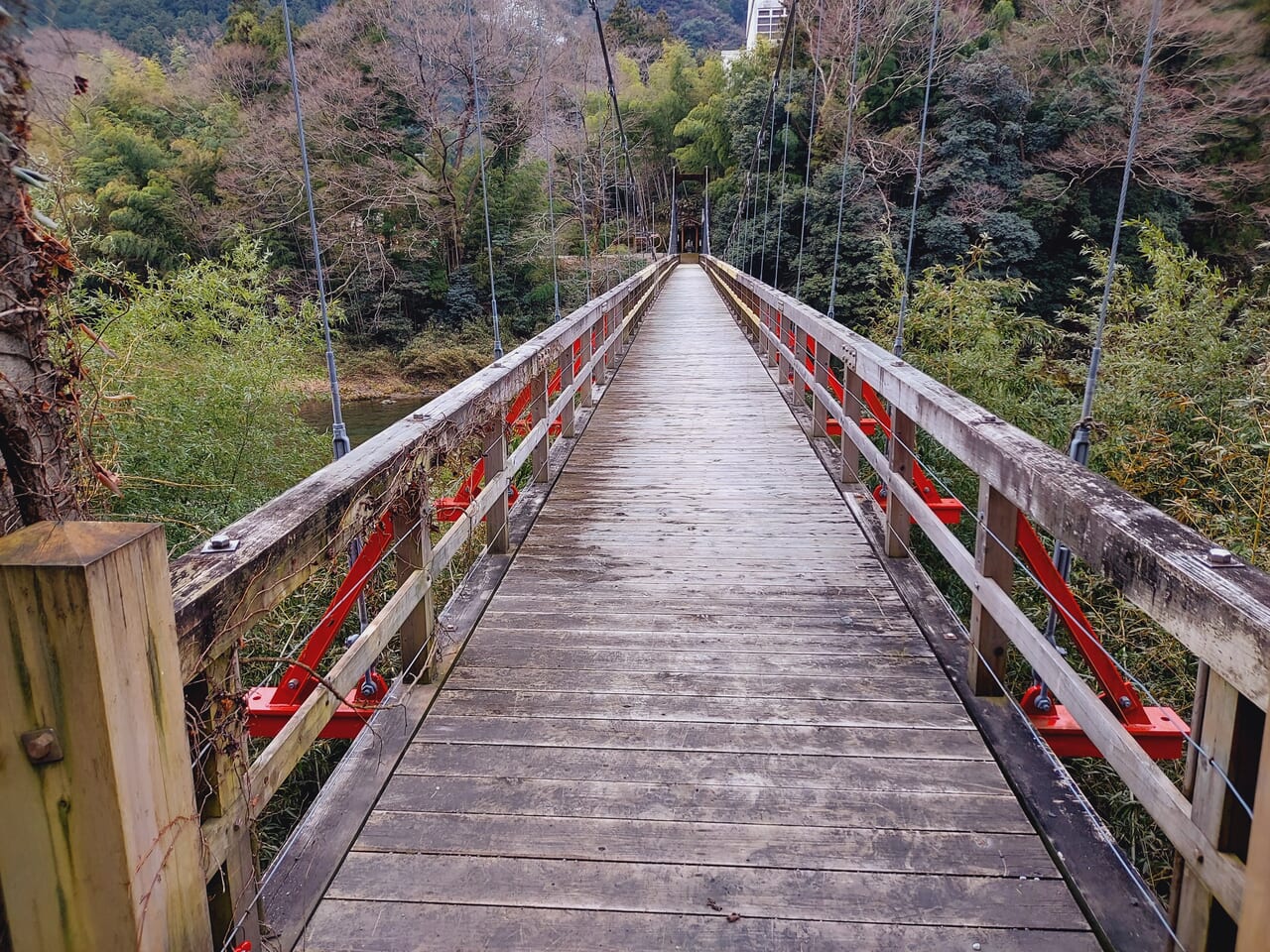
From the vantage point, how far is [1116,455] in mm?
4516

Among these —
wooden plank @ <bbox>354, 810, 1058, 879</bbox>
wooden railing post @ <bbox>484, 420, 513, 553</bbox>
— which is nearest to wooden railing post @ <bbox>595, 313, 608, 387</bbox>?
wooden railing post @ <bbox>484, 420, 513, 553</bbox>

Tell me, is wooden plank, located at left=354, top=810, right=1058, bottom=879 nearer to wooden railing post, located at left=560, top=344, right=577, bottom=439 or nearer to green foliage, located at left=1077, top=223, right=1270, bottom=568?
green foliage, located at left=1077, top=223, right=1270, bottom=568

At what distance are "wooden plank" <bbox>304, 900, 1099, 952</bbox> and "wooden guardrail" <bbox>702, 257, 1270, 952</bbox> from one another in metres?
0.27

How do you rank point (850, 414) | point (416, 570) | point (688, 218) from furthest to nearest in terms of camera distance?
point (688, 218) → point (850, 414) → point (416, 570)

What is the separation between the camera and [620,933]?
3.92 ft

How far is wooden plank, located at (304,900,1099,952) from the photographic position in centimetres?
117

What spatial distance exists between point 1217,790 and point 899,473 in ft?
5.40

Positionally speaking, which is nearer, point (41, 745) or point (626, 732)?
point (41, 745)

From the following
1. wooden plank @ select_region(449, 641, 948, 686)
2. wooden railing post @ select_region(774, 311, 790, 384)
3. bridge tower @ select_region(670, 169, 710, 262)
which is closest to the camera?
wooden plank @ select_region(449, 641, 948, 686)

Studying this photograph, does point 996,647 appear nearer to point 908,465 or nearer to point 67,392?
point 908,465

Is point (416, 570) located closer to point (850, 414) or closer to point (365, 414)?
point (850, 414)

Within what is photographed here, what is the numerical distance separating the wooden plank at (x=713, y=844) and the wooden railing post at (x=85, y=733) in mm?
615

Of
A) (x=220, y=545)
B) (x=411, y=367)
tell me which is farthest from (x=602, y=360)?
(x=411, y=367)

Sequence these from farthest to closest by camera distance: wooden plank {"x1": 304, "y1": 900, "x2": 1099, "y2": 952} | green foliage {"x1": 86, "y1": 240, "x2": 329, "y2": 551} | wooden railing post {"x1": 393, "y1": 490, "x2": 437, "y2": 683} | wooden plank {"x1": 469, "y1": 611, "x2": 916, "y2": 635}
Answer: green foliage {"x1": 86, "y1": 240, "x2": 329, "y2": 551}, wooden plank {"x1": 469, "y1": 611, "x2": 916, "y2": 635}, wooden railing post {"x1": 393, "y1": 490, "x2": 437, "y2": 683}, wooden plank {"x1": 304, "y1": 900, "x2": 1099, "y2": 952}
